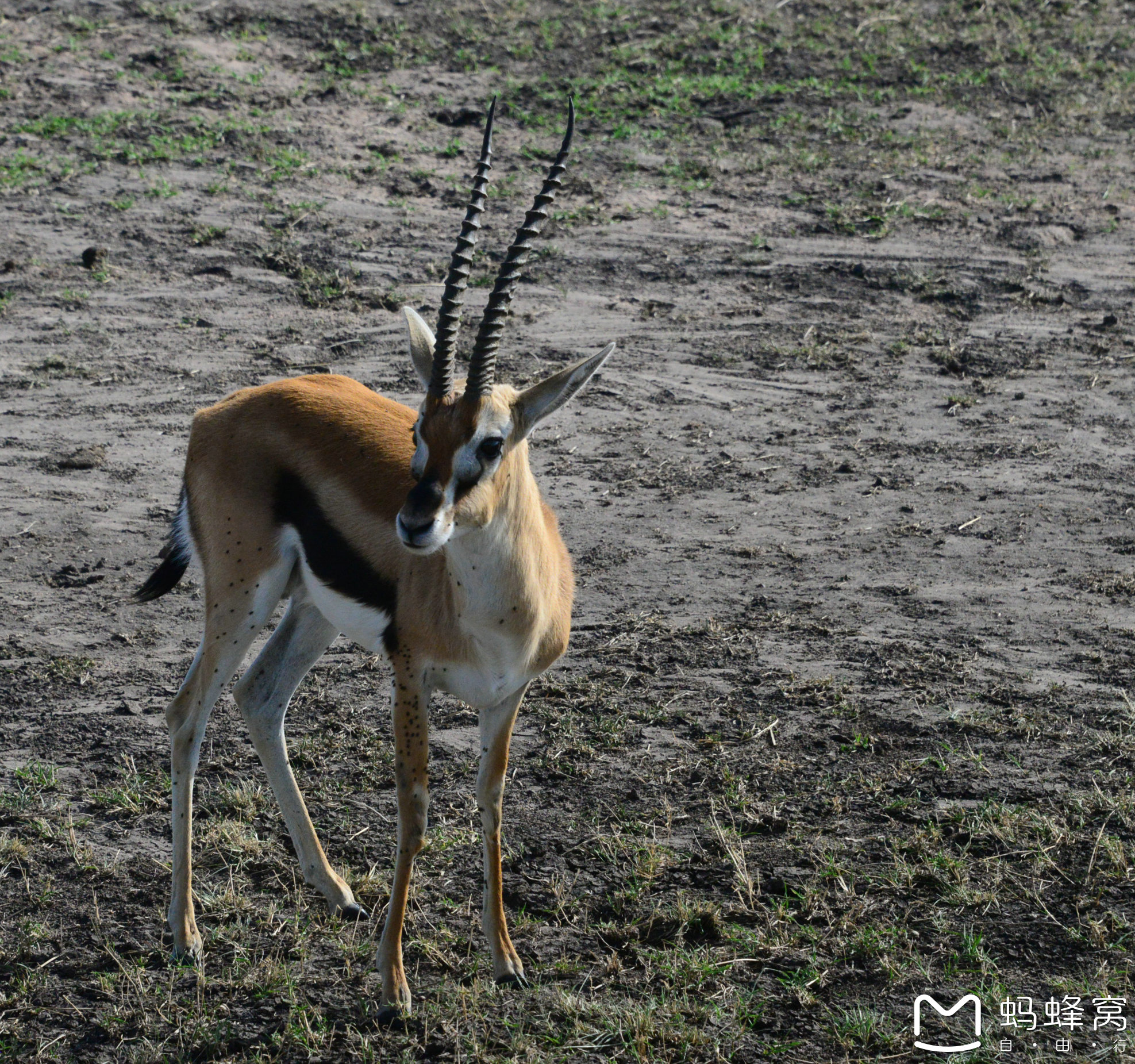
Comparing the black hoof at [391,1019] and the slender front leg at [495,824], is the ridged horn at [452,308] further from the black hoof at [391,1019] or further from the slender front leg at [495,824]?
the black hoof at [391,1019]

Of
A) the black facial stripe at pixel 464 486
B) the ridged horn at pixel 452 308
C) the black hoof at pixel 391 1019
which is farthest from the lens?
the black hoof at pixel 391 1019

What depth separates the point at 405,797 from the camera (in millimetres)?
4027

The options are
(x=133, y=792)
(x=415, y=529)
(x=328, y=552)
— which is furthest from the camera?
(x=133, y=792)

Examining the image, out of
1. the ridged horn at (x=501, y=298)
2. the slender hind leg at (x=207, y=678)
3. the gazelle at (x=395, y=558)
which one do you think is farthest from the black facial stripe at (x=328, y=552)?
the ridged horn at (x=501, y=298)

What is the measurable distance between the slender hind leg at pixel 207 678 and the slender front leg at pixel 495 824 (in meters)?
0.87

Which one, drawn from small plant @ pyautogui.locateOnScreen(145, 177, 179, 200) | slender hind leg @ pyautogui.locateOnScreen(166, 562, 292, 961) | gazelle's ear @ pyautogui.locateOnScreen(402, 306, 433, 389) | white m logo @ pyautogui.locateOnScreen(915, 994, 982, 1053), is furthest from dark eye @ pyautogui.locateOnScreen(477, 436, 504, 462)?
small plant @ pyautogui.locateOnScreen(145, 177, 179, 200)

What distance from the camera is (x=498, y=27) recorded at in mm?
14211

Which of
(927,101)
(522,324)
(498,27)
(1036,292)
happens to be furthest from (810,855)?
(498,27)

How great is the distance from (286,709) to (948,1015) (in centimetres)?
251

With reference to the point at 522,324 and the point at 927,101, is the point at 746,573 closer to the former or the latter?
the point at 522,324

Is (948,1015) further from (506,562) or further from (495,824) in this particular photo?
(506,562)

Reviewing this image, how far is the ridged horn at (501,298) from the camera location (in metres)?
3.65

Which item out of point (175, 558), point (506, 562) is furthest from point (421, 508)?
point (175, 558)

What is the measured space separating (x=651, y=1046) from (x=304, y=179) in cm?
876
